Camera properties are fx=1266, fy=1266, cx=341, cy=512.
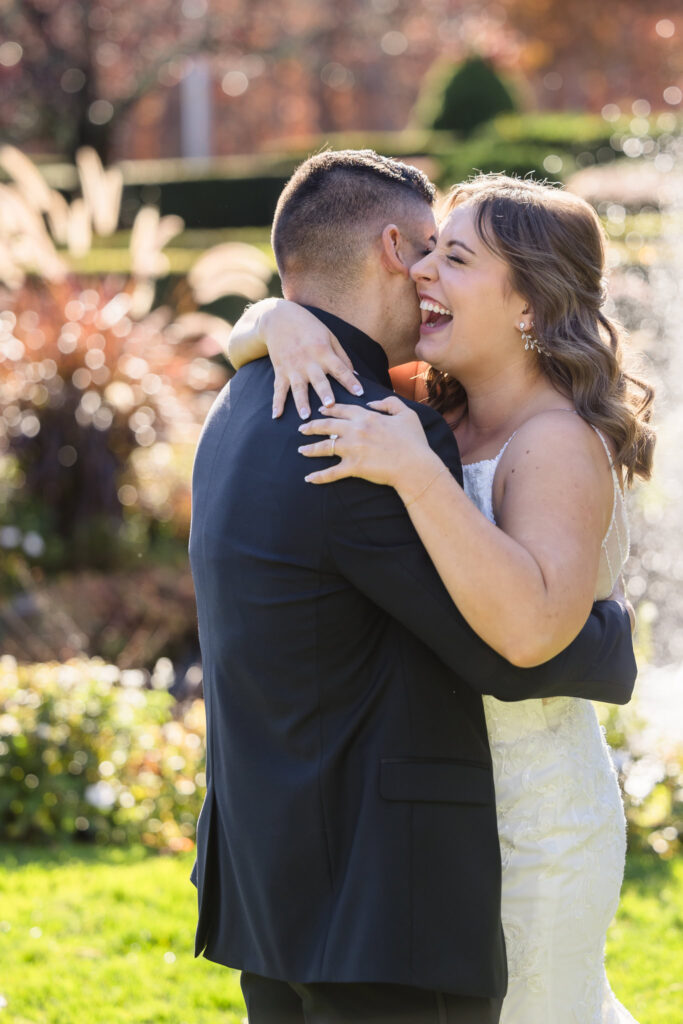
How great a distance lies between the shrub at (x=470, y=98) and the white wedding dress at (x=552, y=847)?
804 inches

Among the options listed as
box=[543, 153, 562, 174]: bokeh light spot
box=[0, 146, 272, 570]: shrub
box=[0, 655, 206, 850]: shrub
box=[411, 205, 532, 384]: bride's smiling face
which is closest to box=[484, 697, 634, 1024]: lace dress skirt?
box=[411, 205, 532, 384]: bride's smiling face

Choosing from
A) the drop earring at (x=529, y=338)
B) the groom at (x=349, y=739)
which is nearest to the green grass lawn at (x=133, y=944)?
the groom at (x=349, y=739)

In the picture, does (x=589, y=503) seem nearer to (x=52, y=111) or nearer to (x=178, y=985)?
(x=178, y=985)

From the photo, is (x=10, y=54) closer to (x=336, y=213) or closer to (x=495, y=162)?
(x=495, y=162)

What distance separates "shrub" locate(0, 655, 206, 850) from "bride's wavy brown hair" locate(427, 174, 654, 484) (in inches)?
122

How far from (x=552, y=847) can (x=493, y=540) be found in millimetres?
804

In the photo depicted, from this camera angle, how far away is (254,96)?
3994 centimetres

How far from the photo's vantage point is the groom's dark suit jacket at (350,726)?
2.18 metres

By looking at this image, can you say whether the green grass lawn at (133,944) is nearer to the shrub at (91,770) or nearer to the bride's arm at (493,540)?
the shrub at (91,770)

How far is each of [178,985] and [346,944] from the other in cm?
202

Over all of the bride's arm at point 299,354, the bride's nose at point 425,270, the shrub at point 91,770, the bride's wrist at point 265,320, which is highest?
the bride's nose at point 425,270

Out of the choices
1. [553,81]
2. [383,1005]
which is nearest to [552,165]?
[383,1005]

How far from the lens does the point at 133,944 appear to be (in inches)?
167

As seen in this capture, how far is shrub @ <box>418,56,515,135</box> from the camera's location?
21797mm
